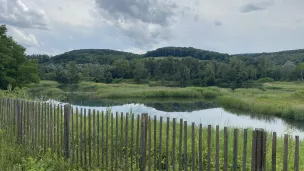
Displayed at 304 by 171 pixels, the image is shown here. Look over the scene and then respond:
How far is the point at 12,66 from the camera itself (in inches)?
1580

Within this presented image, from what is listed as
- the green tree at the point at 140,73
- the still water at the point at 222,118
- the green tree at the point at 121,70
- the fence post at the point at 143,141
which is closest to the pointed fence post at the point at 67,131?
the fence post at the point at 143,141

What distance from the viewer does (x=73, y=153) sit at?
6.58 metres

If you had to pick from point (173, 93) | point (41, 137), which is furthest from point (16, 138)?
point (173, 93)

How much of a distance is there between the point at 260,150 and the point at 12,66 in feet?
138

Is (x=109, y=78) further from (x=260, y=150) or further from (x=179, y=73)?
(x=260, y=150)

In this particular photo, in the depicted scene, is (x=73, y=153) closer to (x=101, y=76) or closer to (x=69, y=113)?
(x=69, y=113)

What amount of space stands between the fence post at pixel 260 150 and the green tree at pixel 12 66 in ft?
122

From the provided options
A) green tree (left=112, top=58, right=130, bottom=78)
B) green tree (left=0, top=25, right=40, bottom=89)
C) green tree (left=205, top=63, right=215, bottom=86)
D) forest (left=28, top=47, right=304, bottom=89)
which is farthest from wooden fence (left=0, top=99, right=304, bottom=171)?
green tree (left=112, top=58, right=130, bottom=78)

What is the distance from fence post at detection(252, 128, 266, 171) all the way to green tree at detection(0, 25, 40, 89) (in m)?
37.2

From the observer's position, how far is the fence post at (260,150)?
373 cm

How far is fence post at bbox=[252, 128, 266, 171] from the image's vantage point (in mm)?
3734

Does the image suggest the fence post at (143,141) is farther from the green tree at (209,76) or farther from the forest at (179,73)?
the green tree at (209,76)

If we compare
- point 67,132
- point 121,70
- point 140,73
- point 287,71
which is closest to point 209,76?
point 140,73

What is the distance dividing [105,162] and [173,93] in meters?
42.5
